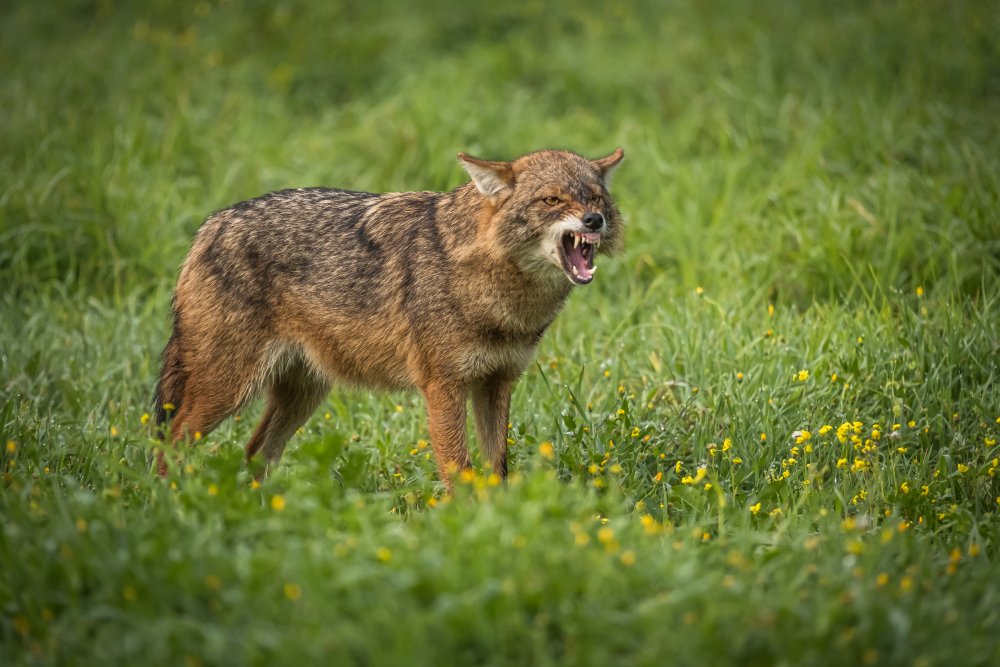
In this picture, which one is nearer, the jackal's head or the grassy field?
the grassy field

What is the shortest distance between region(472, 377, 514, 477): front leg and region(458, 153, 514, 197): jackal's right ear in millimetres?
938

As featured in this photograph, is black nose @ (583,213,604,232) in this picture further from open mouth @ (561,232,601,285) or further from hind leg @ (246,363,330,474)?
hind leg @ (246,363,330,474)

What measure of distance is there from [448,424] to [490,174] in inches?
47.6

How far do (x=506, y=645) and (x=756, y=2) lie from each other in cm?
1074

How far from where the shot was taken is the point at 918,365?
6082 millimetres

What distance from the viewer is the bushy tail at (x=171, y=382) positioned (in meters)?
5.81

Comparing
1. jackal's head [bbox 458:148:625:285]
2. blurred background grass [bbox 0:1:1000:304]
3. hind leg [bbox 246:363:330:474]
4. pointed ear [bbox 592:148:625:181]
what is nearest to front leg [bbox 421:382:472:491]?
jackal's head [bbox 458:148:625:285]

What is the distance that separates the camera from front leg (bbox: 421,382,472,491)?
5.39 meters

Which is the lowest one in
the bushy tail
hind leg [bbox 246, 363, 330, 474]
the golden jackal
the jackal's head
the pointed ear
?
hind leg [bbox 246, 363, 330, 474]

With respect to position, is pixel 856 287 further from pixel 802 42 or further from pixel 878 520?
pixel 802 42

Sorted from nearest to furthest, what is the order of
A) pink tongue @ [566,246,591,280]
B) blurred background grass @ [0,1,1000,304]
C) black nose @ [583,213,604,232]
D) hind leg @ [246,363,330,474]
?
black nose @ [583,213,604,232]
pink tongue @ [566,246,591,280]
hind leg @ [246,363,330,474]
blurred background grass @ [0,1,1000,304]

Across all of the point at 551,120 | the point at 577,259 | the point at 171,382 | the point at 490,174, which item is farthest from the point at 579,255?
the point at 551,120

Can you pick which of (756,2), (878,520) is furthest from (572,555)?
(756,2)

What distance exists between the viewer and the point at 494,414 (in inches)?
222
